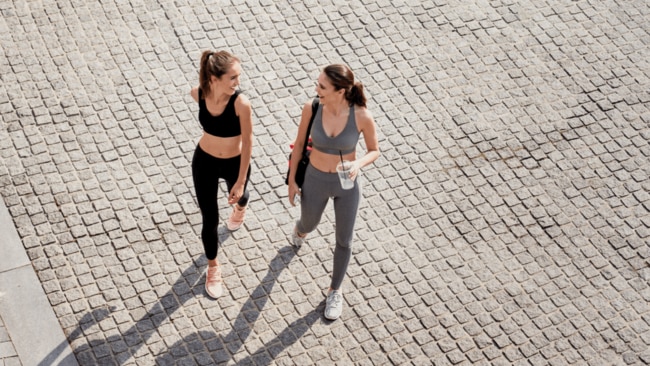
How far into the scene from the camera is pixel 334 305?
24.5 feet

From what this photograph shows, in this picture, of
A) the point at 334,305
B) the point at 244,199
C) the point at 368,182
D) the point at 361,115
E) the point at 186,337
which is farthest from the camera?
the point at 368,182

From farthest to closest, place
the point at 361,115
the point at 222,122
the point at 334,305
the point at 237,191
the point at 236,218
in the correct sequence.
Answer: the point at 236,218, the point at 334,305, the point at 237,191, the point at 222,122, the point at 361,115

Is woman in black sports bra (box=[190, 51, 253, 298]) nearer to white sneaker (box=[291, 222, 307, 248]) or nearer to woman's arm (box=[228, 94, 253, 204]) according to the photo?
woman's arm (box=[228, 94, 253, 204])

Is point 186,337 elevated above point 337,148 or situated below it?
below

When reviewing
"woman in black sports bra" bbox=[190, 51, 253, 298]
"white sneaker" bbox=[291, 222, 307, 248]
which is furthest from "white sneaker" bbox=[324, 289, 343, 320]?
"woman in black sports bra" bbox=[190, 51, 253, 298]

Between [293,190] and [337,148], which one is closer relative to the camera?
[337,148]

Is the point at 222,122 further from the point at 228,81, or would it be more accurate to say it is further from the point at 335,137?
the point at 335,137

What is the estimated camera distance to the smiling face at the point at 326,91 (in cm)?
632

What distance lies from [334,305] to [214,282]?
3.48ft

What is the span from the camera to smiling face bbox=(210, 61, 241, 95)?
21.2ft

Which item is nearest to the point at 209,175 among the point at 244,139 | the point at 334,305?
the point at 244,139

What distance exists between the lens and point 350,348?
7316mm

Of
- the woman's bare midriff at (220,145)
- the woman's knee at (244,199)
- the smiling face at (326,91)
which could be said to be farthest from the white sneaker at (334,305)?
the smiling face at (326,91)

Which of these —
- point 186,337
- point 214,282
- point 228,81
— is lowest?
point 186,337
